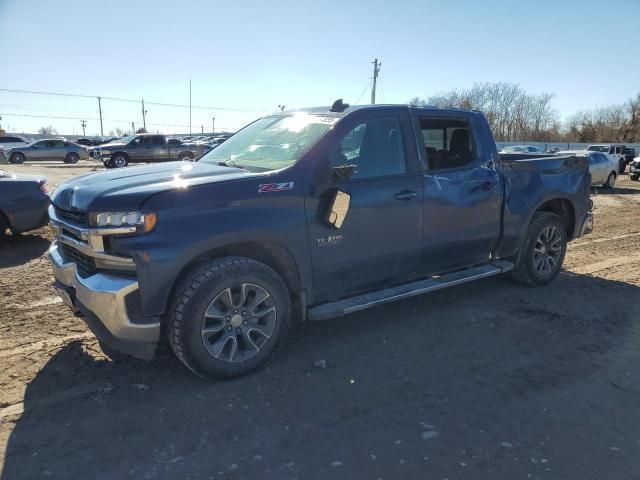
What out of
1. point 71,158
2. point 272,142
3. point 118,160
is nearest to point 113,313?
point 272,142

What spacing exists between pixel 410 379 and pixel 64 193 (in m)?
2.90

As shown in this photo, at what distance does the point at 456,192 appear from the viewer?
474cm

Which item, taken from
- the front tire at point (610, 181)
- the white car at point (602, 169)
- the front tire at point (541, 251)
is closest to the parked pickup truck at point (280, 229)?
the front tire at point (541, 251)

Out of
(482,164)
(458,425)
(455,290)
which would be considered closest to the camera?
(458,425)

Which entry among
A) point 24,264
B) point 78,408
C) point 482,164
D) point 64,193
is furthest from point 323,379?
point 24,264

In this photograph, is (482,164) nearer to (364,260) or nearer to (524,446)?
(364,260)

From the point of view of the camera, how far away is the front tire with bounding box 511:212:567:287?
567 cm

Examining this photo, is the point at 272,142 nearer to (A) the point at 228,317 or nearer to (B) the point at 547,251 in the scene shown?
(A) the point at 228,317

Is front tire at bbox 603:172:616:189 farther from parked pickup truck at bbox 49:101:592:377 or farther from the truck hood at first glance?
the truck hood

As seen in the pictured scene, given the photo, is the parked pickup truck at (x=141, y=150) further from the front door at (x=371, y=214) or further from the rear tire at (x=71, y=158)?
the front door at (x=371, y=214)

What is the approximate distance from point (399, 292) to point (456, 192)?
3.71 feet

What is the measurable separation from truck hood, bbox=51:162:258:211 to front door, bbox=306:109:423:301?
0.79 metres

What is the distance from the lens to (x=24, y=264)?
6664mm

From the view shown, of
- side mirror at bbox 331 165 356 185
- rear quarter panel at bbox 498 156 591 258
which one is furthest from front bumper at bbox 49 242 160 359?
rear quarter panel at bbox 498 156 591 258
